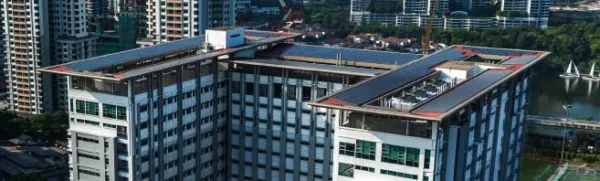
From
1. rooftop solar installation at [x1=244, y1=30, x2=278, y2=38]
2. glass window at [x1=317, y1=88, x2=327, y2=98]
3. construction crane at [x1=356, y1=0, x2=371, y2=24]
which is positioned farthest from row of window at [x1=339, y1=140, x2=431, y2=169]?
construction crane at [x1=356, y1=0, x2=371, y2=24]

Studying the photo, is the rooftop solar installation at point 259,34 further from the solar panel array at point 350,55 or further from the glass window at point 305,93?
the glass window at point 305,93

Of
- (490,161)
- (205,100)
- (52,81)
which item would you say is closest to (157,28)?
(52,81)

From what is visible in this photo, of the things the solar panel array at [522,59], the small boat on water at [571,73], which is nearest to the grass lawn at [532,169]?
the solar panel array at [522,59]

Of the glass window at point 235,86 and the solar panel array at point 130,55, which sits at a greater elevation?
the solar panel array at point 130,55

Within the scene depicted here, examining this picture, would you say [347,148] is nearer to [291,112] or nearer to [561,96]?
[291,112]

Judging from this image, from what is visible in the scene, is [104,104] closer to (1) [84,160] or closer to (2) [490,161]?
(1) [84,160]

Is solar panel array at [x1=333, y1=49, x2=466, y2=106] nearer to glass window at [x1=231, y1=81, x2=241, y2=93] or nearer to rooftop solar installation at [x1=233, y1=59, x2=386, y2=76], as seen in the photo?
rooftop solar installation at [x1=233, y1=59, x2=386, y2=76]
